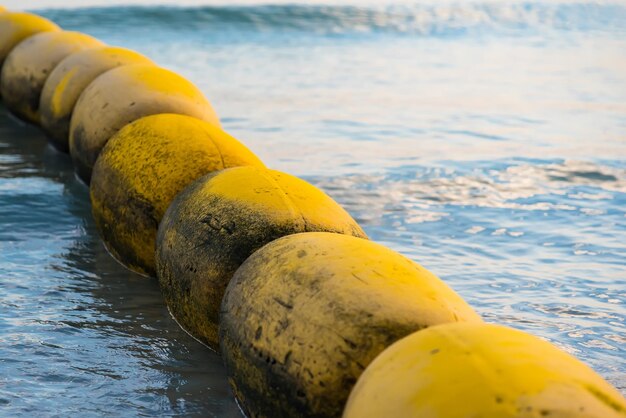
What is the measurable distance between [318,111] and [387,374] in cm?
693

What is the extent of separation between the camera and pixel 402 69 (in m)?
12.1

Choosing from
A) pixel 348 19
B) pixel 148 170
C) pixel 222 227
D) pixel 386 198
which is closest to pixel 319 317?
pixel 222 227

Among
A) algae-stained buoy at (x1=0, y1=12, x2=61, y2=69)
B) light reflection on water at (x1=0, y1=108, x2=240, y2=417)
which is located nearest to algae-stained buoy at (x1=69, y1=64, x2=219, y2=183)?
light reflection on water at (x1=0, y1=108, x2=240, y2=417)

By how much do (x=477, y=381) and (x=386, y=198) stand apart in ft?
13.2

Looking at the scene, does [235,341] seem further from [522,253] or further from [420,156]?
[420,156]

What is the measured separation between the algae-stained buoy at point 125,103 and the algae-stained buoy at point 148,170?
49 centimetres

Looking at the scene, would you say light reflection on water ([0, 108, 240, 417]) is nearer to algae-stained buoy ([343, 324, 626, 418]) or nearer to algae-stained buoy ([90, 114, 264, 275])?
algae-stained buoy ([90, 114, 264, 275])

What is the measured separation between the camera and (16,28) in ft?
27.6

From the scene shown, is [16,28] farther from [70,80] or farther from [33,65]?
[70,80]

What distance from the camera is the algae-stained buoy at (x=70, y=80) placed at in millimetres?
6297

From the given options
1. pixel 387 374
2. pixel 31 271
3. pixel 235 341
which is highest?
pixel 387 374

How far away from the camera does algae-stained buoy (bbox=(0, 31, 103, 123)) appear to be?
7383 millimetres

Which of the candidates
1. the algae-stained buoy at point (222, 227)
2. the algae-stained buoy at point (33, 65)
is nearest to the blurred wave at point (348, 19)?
the algae-stained buoy at point (33, 65)

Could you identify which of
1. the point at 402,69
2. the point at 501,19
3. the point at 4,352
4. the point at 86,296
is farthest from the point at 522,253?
the point at 501,19
